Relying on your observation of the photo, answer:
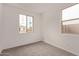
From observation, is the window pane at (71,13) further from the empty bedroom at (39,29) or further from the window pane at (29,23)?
the window pane at (29,23)

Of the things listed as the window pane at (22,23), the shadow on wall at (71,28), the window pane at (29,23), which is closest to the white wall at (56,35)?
the shadow on wall at (71,28)

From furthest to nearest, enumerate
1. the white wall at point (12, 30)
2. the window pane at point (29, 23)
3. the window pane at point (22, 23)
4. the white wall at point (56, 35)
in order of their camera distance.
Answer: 1. the window pane at point (29, 23)
2. the window pane at point (22, 23)
3. the white wall at point (12, 30)
4. the white wall at point (56, 35)

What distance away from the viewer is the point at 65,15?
3973 millimetres

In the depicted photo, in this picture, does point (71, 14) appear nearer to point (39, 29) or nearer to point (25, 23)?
point (25, 23)

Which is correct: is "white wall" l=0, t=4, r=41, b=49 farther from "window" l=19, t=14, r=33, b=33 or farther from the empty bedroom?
"window" l=19, t=14, r=33, b=33

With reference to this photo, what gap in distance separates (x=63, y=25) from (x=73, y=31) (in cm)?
62

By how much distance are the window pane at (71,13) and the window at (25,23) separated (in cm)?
223

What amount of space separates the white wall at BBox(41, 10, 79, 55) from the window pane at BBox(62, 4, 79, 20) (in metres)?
0.27

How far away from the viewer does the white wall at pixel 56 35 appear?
3.34 meters

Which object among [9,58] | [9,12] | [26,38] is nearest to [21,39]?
[26,38]

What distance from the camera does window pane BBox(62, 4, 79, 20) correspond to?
11.0 ft

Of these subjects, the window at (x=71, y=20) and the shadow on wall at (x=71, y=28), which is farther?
the shadow on wall at (x=71, y=28)

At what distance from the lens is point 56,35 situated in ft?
15.0

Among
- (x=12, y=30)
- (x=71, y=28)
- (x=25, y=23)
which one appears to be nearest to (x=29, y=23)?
(x=25, y=23)
